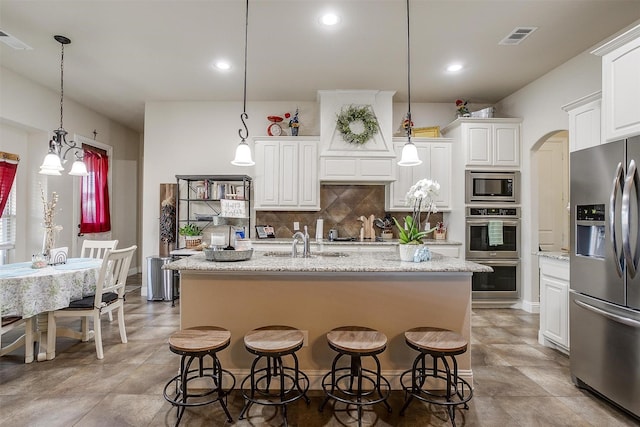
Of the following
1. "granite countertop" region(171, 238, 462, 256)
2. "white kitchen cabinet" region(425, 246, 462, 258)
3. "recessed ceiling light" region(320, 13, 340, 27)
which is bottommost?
"white kitchen cabinet" region(425, 246, 462, 258)

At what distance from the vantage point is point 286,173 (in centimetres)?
488

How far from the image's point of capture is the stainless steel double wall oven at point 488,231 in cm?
461

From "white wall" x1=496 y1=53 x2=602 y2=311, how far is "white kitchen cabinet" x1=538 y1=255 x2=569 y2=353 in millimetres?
1099

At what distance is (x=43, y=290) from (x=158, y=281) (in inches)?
84.4

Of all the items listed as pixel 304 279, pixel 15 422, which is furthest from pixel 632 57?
pixel 15 422

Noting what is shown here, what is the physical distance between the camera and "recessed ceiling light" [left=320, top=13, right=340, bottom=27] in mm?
2965

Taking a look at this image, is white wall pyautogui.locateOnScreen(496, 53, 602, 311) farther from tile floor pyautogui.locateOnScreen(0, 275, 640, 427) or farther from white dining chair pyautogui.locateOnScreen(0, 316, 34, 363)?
white dining chair pyautogui.locateOnScreen(0, 316, 34, 363)

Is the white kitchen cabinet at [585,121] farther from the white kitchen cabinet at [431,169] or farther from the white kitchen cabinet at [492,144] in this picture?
the white kitchen cabinet at [431,169]

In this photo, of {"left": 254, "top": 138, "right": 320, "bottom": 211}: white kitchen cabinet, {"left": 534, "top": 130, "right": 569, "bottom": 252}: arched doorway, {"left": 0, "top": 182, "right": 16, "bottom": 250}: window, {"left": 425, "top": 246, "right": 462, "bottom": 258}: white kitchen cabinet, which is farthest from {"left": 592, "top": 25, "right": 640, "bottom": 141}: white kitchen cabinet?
{"left": 0, "top": 182, "right": 16, "bottom": 250}: window

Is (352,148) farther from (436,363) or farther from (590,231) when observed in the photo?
(436,363)

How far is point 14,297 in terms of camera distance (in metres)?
2.68

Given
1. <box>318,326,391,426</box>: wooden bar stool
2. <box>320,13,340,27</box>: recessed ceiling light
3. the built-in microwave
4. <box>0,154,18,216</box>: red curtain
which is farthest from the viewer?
the built-in microwave

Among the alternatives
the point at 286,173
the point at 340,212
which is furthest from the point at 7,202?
the point at 340,212

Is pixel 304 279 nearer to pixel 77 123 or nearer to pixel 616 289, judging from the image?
pixel 616 289
